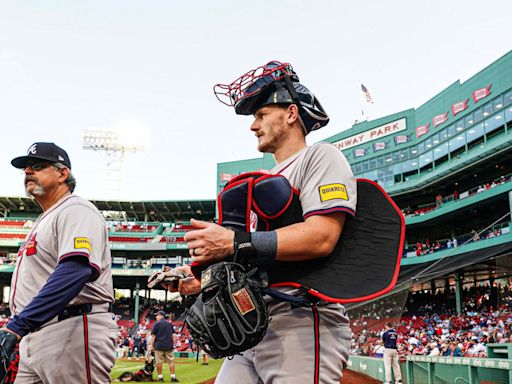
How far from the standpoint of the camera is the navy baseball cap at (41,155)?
3014mm

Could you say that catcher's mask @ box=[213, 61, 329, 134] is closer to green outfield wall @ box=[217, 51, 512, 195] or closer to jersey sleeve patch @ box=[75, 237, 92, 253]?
jersey sleeve patch @ box=[75, 237, 92, 253]

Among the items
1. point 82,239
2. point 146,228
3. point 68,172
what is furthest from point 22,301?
point 146,228

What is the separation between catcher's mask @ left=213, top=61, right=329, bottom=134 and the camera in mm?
2061

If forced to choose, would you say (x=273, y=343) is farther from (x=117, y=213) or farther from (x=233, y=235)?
(x=117, y=213)

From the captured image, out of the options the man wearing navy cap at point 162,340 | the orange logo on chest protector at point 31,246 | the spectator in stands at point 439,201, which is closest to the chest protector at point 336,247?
the orange logo on chest protector at point 31,246

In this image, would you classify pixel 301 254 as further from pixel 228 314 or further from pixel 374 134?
pixel 374 134

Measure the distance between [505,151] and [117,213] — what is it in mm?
33948

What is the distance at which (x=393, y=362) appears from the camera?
10664mm

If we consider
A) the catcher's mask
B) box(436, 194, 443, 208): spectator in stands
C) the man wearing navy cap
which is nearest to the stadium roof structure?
box(436, 194, 443, 208): spectator in stands

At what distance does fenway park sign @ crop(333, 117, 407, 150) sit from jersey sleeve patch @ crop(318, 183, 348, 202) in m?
→ 33.3

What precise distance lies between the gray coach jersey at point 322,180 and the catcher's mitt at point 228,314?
345mm

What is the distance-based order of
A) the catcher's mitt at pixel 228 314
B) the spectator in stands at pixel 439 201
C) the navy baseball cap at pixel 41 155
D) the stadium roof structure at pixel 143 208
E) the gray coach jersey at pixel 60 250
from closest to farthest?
the catcher's mitt at pixel 228 314
the gray coach jersey at pixel 60 250
the navy baseball cap at pixel 41 155
the spectator in stands at pixel 439 201
the stadium roof structure at pixel 143 208

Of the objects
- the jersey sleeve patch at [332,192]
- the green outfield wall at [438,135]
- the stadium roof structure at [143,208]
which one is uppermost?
the green outfield wall at [438,135]

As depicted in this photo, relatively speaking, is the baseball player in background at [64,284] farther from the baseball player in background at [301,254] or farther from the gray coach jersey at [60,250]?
the baseball player in background at [301,254]
